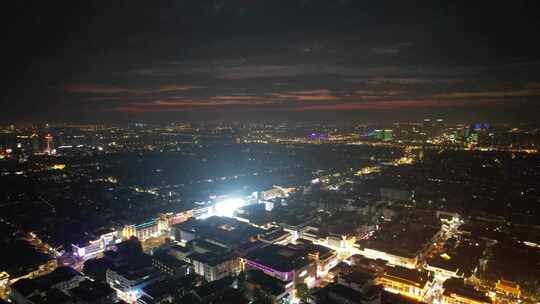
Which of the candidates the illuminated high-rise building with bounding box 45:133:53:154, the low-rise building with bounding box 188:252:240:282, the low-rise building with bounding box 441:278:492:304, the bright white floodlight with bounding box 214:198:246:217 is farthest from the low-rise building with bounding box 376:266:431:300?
the illuminated high-rise building with bounding box 45:133:53:154

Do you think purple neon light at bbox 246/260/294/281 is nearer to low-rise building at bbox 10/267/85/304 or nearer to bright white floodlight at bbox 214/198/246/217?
low-rise building at bbox 10/267/85/304

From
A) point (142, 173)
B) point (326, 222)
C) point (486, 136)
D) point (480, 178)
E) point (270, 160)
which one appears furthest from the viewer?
point (486, 136)

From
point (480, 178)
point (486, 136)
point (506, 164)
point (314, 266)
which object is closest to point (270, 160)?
point (480, 178)

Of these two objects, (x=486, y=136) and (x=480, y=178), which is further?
(x=486, y=136)

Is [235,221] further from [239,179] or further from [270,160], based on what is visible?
[270,160]

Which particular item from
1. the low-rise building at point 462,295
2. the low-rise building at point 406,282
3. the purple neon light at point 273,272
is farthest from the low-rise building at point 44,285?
the low-rise building at point 462,295

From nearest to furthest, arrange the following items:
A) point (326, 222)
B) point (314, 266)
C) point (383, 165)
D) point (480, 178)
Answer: point (314, 266), point (326, 222), point (480, 178), point (383, 165)

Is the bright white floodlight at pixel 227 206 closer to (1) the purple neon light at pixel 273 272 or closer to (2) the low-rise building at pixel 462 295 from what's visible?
(1) the purple neon light at pixel 273 272

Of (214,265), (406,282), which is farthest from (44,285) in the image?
(406,282)
